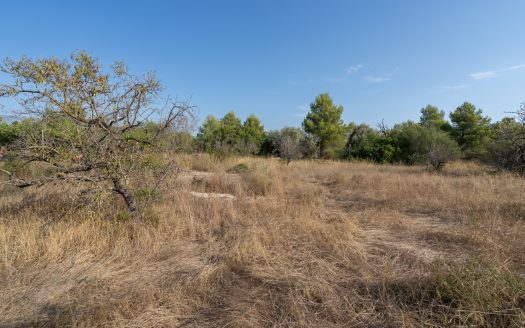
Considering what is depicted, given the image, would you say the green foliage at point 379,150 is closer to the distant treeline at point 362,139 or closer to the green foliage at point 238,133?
the distant treeline at point 362,139

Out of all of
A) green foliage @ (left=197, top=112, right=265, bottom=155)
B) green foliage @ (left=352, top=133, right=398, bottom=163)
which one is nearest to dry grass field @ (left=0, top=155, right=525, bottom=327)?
green foliage @ (left=352, top=133, right=398, bottom=163)

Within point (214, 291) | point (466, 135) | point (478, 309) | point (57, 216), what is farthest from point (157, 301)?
point (466, 135)

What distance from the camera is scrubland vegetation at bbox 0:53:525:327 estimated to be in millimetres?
2471

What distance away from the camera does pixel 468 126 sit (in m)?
22.8

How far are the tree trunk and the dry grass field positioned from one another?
15 centimetres

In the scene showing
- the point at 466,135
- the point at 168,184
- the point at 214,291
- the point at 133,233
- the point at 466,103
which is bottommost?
the point at 214,291

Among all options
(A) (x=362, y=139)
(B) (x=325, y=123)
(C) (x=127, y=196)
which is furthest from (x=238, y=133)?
(C) (x=127, y=196)

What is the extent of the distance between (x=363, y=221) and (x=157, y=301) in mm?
3790

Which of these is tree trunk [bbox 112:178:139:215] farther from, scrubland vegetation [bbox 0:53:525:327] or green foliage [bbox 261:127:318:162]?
green foliage [bbox 261:127:318:162]

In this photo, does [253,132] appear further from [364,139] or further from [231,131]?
[364,139]

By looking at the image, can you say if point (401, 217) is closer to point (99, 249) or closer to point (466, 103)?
point (99, 249)

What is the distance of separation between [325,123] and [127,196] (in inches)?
930

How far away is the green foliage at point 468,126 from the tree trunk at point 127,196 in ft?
75.4

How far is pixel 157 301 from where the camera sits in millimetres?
2705
